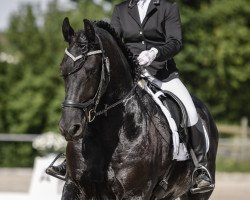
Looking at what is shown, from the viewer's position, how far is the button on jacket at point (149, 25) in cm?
672

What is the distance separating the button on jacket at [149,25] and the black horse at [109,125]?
509mm

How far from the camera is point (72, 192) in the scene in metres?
6.12

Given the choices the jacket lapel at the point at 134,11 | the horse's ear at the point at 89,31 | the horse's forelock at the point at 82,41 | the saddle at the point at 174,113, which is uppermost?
the jacket lapel at the point at 134,11

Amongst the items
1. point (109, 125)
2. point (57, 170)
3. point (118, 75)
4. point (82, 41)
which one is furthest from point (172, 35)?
point (57, 170)

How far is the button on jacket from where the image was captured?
6719mm

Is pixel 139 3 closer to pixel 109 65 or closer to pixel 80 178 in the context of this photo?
pixel 109 65

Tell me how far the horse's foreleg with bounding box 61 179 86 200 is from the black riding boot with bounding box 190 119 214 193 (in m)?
1.56

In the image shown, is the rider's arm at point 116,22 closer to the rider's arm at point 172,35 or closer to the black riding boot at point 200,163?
the rider's arm at point 172,35

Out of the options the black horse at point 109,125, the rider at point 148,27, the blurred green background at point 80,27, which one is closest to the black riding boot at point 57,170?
the rider at point 148,27

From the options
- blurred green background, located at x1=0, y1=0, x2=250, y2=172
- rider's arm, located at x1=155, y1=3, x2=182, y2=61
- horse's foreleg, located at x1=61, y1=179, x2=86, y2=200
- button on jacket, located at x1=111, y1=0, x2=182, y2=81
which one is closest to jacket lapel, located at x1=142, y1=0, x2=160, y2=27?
button on jacket, located at x1=111, y1=0, x2=182, y2=81

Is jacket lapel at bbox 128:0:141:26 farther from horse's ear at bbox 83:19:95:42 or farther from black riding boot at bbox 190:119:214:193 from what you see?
black riding boot at bbox 190:119:214:193

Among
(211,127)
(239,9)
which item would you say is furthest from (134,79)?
(239,9)

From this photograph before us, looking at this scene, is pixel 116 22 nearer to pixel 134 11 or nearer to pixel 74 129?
pixel 134 11

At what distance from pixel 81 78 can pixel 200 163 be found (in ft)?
7.53
